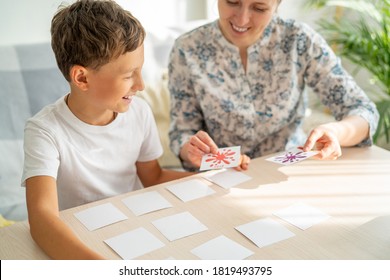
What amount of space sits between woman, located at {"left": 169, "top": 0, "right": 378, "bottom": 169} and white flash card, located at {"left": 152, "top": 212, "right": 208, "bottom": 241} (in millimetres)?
465

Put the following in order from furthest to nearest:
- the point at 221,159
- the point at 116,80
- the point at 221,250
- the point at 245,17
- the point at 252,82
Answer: the point at 252,82
the point at 245,17
the point at 221,159
the point at 116,80
the point at 221,250

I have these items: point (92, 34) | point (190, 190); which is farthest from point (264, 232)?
point (92, 34)

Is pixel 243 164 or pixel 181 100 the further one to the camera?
pixel 181 100

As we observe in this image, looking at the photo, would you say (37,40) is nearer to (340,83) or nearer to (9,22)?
(9,22)

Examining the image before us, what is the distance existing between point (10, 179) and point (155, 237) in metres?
1.10

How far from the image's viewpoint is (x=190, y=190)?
4.28 ft

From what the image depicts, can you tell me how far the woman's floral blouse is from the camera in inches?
65.0

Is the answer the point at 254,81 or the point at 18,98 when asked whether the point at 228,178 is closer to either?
the point at 254,81

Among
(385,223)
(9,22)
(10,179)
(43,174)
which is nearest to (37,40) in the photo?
(9,22)

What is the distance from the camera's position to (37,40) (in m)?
2.24

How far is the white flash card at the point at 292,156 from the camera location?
4.68ft

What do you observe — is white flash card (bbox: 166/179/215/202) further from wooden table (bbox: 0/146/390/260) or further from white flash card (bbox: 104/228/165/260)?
white flash card (bbox: 104/228/165/260)

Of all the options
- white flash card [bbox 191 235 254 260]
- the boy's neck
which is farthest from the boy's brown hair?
white flash card [bbox 191 235 254 260]

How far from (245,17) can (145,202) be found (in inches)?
28.3
